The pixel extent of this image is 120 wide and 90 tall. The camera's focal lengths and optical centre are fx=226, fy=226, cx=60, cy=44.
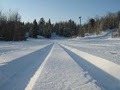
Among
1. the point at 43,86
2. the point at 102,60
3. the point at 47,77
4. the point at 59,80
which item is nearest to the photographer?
the point at 43,86

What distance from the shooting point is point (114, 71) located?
8719 mm

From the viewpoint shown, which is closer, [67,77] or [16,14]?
[67,77]

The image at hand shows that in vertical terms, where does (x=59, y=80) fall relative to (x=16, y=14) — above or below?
below

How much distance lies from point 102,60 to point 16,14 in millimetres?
61233

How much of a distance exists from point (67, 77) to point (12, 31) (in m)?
59.3

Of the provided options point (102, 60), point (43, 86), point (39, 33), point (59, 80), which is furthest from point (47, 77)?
point (39, 33)

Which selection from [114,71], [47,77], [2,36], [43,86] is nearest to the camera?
[43,86]

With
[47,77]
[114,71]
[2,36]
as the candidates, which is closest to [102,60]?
[114,71]

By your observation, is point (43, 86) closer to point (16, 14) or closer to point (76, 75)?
point (76, 75)

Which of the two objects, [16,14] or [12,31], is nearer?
[12,31]

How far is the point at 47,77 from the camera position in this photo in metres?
7.32

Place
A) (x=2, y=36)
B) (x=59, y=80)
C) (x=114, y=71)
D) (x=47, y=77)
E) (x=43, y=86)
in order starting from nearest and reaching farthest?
(x=43, y=86) → (x=59, y=80) → (x=47, y=77) → (x=114, y=71) → (x=2, y=36)

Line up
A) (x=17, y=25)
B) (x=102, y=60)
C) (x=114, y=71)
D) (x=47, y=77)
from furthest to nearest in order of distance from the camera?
(x=17, y=25)
(x=102, y=60)
(x=114, y=71)
(x=47, y=77)

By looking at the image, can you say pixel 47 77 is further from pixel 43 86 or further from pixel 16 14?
pixel 16 14
